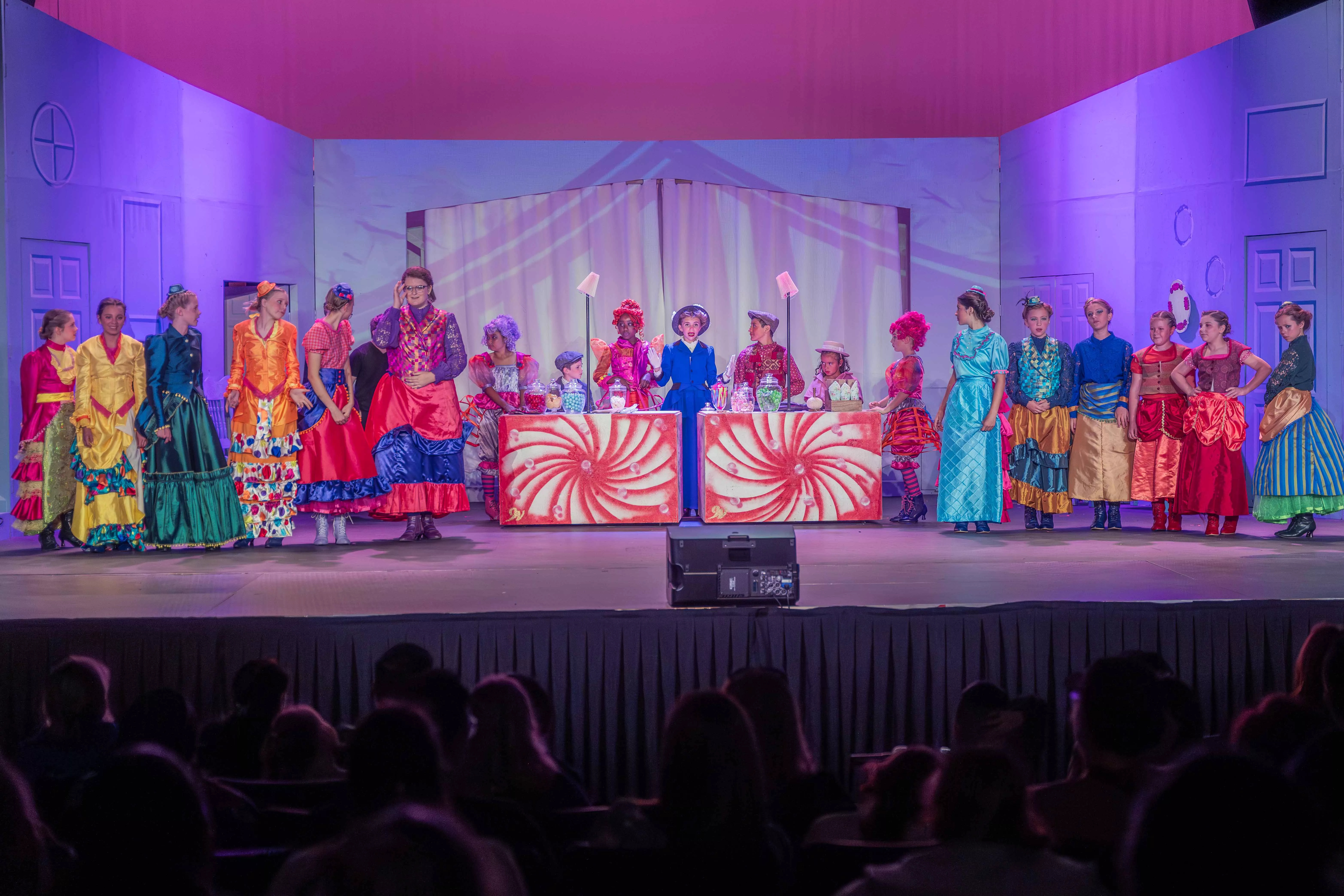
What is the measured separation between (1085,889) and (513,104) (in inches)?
303

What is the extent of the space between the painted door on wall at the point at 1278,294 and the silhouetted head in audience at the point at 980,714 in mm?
4804

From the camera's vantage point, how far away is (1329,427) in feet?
20.1

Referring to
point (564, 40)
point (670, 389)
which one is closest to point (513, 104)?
point (564, 40)

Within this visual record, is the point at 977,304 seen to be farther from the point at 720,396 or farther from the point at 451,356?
the point at 451,356

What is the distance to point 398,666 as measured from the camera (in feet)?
9.76

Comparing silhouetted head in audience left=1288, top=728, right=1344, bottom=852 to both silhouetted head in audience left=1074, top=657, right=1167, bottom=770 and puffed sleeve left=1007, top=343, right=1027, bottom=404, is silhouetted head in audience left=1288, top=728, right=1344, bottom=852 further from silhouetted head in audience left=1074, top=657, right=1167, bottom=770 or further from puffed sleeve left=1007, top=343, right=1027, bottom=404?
puffed sleeve left=1007, top=343, right=1027, bottom=404

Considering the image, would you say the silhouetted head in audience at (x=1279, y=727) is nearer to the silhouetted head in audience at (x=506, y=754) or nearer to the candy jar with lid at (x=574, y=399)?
the silhouetted head in audience at (x=506, y=754)

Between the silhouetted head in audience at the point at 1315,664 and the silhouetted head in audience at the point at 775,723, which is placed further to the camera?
the silhouetted head in audience at the point at 1315,664

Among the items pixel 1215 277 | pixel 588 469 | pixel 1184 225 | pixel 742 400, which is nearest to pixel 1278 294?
pixel 1215 277

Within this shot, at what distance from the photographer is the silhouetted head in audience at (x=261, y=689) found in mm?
2971

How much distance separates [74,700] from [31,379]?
13.2 feet

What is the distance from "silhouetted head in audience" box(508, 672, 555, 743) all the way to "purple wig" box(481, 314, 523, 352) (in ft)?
16.1

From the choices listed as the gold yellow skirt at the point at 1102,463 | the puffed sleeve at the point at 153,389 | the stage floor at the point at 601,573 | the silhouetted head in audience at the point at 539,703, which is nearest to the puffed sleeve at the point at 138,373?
the puffed sleeve at the point at 153,389

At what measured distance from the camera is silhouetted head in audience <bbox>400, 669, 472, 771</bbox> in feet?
8.45
